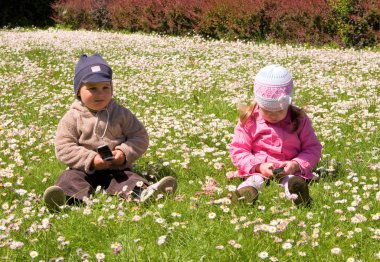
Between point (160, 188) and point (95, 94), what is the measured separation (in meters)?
1.09

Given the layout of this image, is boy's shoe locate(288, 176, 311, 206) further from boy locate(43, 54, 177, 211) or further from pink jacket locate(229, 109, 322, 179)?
boy locate(43, 54, 177, 211)

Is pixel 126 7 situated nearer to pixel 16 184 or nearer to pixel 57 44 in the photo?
pixel 57 44

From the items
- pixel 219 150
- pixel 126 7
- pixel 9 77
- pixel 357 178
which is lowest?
pixel 126 7

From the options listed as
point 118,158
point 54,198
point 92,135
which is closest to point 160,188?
point 118,158

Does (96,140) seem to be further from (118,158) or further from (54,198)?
(54,198)

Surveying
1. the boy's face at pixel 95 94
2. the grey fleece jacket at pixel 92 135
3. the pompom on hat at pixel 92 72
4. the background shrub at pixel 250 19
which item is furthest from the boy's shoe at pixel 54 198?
the background shrub at pixel 250 19

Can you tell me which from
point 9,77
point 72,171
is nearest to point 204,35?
point 9,77

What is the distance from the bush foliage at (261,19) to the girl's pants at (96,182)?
40.0 ft

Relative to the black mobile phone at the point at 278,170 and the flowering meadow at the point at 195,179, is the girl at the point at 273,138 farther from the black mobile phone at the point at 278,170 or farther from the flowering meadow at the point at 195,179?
the flowering meadow at the point at 195,179

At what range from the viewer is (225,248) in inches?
140

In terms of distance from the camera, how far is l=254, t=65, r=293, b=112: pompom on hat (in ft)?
15.3

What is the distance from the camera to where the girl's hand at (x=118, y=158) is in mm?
4801

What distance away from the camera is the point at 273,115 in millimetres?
4887

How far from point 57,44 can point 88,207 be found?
13634 millimetres
